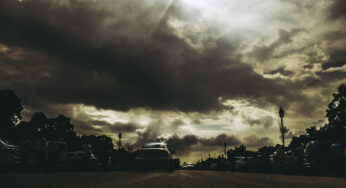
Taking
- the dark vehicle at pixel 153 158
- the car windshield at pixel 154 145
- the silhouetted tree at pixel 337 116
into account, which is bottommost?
the dark vehicle at pixel 153 158

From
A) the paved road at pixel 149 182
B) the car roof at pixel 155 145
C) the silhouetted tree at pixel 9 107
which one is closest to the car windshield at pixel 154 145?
the car roof at pixel 155 145

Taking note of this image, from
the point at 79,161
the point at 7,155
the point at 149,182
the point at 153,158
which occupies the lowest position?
the point at 149,182

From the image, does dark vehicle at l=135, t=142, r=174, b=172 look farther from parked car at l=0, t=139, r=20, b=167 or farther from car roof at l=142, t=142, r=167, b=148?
parked car at l=0, t=139, r=20, b=167

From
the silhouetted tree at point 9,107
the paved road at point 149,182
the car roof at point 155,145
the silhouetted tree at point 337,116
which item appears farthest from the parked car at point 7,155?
the silhouetted tree at point 337,116

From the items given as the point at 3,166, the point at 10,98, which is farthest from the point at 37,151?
the point at 10,98

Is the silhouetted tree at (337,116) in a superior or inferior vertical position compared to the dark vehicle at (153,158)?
superior

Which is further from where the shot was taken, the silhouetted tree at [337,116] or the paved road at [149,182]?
the silhouetted tree at [337,116]

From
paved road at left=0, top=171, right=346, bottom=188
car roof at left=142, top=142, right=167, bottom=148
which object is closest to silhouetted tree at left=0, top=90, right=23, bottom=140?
car roof at left=142, top=142, right=167, bottom=148

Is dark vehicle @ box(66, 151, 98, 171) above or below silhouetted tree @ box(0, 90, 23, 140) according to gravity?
below

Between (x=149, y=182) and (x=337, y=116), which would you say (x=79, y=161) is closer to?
(x=149, y=182)

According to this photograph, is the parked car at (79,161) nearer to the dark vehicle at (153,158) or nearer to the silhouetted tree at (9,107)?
the dark vehicle at (153,158)

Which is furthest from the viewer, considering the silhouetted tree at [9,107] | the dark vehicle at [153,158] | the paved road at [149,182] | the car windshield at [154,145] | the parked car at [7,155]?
the silhouetted tree at [9,107]

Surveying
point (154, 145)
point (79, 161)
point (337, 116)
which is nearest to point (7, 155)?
point (154, 145)

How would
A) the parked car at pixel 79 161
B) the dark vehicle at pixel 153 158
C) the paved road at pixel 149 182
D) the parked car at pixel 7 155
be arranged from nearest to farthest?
the paved road at pixel 149 182, the parked car at pixel 7 155, the dark vehicle at pixel 153 158, the parked car at pixel 79 161
